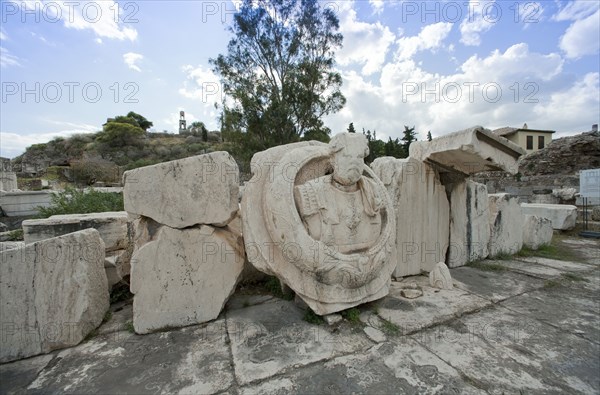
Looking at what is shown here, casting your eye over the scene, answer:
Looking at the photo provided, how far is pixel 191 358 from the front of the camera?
1.73 meters

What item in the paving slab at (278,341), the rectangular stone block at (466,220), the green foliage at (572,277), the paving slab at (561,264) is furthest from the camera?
the rectangular stone block at (466,220)

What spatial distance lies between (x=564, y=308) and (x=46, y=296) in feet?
13.6

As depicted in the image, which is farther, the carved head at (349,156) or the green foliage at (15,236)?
the green foliage at (15,236)

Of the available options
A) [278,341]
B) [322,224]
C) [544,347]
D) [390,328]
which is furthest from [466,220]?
[278,341]

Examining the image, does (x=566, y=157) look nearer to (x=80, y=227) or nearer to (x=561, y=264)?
(x=561, y=264)

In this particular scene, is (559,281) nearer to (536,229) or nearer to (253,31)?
(536,229)

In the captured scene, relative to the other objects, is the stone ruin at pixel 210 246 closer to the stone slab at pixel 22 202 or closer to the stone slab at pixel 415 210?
the stone slab at pixel 415 210

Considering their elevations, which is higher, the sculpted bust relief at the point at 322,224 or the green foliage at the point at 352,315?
the sculpted bust relief at the point at 322,224

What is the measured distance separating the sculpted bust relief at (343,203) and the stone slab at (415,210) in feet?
3.02

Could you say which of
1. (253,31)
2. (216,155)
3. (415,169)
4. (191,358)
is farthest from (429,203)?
(253,31)

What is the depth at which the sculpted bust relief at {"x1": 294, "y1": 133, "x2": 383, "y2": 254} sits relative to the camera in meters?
2.16

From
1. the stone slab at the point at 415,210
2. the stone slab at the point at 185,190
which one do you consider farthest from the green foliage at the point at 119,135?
the stone slab at the point at 415,210

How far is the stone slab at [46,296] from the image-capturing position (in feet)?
5.76

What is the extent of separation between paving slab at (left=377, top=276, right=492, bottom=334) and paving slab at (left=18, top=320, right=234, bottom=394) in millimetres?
1342
